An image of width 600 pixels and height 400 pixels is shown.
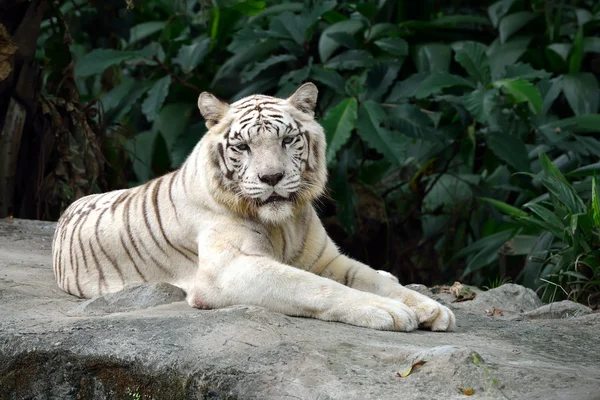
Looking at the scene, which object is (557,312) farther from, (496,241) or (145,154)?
(145,154)

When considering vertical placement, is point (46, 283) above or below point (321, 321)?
below

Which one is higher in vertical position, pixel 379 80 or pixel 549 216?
pixel 379 80

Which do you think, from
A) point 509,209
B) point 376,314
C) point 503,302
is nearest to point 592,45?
point 509,209

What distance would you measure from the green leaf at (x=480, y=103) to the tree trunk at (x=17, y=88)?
3341 mm

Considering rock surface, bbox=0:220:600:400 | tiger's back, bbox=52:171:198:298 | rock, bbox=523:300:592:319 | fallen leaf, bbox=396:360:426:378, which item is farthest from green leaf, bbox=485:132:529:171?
fallen leaf, bbox=396:360:426:378

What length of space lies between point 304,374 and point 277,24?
531 centimetres

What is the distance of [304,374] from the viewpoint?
2.78 metres

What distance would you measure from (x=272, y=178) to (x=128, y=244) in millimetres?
981

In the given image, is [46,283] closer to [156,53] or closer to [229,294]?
[229,294]

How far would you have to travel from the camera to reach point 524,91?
647 cm

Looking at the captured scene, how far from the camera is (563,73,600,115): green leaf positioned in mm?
7520

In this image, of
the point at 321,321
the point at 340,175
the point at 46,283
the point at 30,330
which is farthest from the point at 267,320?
the point at 340,175

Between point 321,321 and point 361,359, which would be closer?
point 361,359

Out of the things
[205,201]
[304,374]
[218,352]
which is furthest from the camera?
[205,201]
